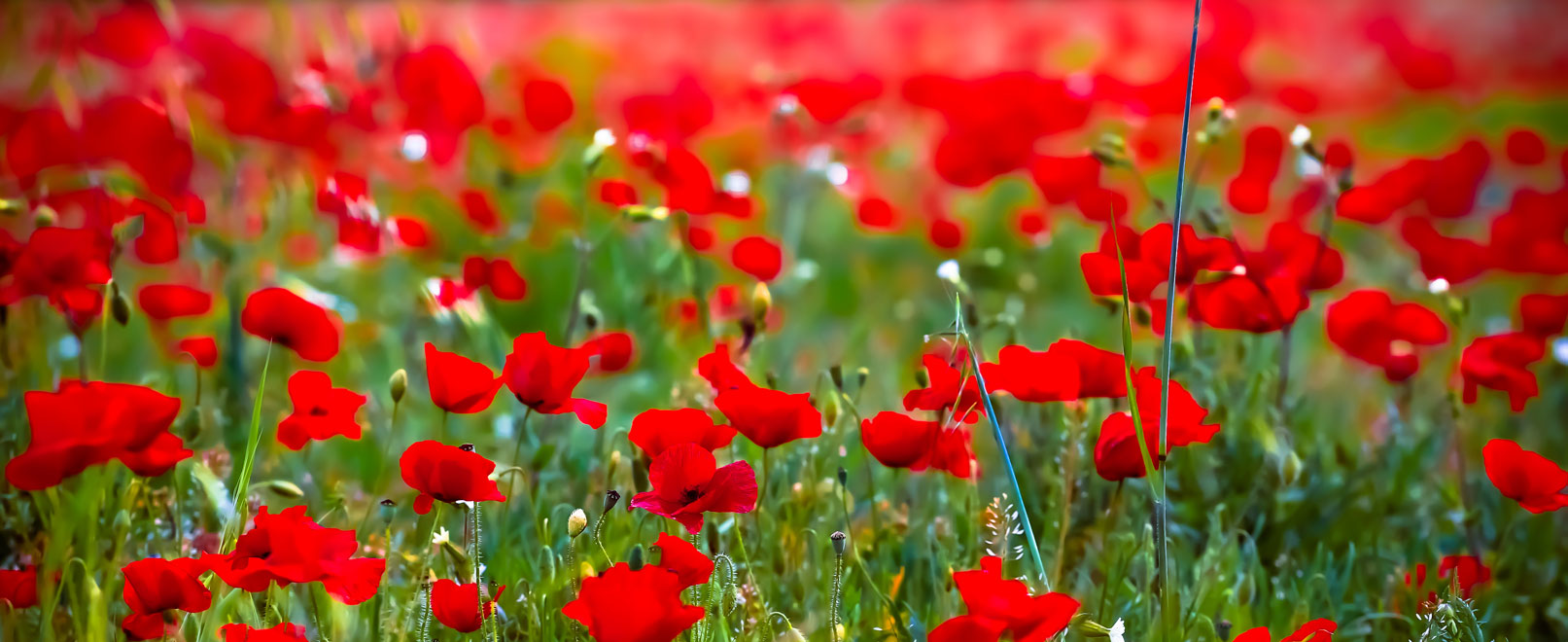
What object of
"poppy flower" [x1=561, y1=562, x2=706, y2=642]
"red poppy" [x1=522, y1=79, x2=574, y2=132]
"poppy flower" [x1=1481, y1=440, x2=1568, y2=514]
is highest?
"red poppy" [x1=522, y1=79, x2=574, y2=132]

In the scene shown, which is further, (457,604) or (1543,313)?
(1543,313)

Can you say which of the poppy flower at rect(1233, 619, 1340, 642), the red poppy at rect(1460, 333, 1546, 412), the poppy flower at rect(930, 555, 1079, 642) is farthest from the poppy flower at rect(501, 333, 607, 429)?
the red poppy at rect(1460, 333, 1546, 412)

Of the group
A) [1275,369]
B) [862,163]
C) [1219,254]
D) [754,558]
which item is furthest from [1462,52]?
[754,558]

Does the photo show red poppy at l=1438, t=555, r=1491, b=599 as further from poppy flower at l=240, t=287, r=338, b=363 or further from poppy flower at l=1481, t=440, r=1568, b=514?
poppy flower at l=240, t=287, r=338, b=363

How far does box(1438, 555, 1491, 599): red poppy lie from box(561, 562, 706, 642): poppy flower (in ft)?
3.05

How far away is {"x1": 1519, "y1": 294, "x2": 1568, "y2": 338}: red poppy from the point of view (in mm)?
1712

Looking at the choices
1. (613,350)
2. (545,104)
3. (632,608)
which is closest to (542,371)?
(632,608)

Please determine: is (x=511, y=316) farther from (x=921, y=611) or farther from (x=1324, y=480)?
(x=1324, y=480)

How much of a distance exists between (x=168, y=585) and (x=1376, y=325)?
57.8 inches

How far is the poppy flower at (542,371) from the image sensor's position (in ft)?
4.00

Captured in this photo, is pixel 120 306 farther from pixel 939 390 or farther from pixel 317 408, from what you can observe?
pixel 939 390

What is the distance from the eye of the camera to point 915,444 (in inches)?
49.3

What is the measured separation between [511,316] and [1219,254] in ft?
5.67

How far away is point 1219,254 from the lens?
1.46 meters
